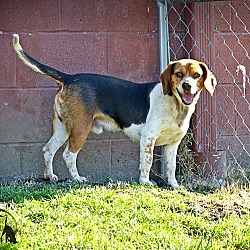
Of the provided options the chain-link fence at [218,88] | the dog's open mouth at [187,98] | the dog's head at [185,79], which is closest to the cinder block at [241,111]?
the chain-link fence at [218,88]

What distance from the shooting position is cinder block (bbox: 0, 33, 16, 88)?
5777mm

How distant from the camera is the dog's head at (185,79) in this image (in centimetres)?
502

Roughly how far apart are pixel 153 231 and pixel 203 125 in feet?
A: 7.74

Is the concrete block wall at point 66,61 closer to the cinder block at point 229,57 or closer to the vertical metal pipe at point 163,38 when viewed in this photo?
the vertical metal pipe at point 163,38

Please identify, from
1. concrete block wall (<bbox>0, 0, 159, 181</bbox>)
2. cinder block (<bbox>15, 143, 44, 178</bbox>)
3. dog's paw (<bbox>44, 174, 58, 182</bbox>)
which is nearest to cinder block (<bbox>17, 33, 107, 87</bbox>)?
concrete block wall (<bbox>0, 0, 159, 181</bbox>)

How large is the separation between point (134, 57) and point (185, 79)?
1.16 metres

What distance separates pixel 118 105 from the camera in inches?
215

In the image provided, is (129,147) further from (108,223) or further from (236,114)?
(108,223)

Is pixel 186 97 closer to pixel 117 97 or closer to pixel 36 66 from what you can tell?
pixel 117 97

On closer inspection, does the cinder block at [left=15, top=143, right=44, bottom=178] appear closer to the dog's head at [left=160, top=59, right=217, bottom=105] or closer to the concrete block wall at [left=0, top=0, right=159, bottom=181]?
the concrete block wall at [left=0, top=0, right=159, bottom=181]

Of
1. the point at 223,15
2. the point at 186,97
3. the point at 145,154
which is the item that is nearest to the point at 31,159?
the point at 145,154

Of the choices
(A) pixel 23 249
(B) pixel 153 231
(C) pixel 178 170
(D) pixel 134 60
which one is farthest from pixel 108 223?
(D) pixel 134 60

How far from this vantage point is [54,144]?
18.2 feet

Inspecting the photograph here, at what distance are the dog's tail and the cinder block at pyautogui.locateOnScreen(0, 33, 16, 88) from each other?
19.0 inches
